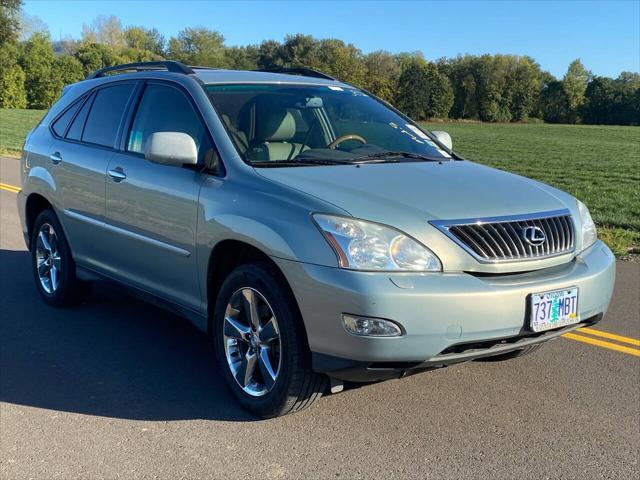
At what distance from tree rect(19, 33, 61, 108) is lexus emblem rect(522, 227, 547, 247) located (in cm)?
7695

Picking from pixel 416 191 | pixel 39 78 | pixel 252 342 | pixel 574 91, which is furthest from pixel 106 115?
pixel 574 91

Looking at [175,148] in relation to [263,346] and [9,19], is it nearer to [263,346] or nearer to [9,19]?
[263,346]

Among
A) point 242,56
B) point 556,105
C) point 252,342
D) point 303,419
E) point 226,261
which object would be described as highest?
point 242,56

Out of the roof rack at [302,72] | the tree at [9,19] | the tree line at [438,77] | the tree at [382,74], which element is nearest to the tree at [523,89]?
the tree line at [438,77]

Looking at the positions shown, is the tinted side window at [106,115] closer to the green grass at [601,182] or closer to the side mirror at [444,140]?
the side mirror at [444,140]

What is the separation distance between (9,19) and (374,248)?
2065 inches

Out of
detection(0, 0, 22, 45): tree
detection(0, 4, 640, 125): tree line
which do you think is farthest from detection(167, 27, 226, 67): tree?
detection(0, 0, 22, 45): tree

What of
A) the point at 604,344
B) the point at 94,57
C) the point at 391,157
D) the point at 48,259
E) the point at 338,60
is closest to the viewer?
the point at 391,157

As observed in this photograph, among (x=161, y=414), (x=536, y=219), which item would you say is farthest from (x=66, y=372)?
(x=536, y=219)

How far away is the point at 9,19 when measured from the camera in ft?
Result: 160

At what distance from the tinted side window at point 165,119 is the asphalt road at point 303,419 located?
1.37 meters

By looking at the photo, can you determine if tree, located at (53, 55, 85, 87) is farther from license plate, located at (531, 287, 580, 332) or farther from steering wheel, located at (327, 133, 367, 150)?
license plate, located at (531, 287, 580, 332)

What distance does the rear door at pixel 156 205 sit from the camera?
163 inches

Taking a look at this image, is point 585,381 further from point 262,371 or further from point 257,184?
point 257,184
